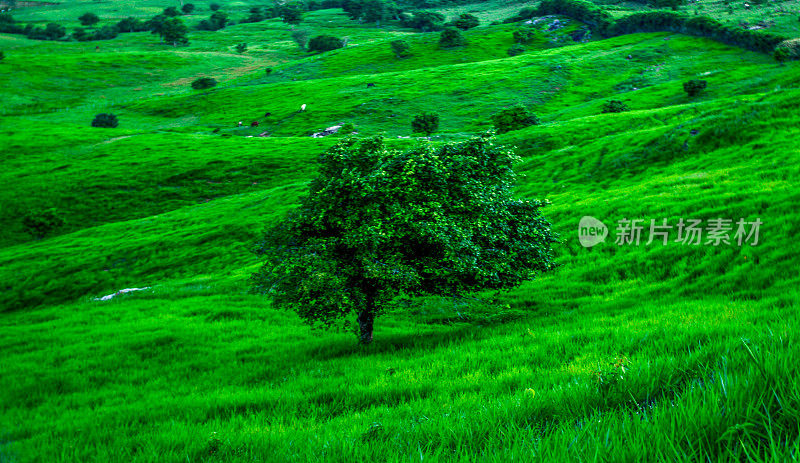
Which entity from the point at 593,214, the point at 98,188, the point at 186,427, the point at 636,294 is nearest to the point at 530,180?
the point at 593,214

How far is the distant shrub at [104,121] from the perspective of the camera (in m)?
113

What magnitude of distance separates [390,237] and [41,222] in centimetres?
7223

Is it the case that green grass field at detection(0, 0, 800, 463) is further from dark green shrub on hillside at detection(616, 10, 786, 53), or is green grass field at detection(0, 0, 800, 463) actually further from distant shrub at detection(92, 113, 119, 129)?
dark green shrub on hillside at detection(616, 10, 786, 53)

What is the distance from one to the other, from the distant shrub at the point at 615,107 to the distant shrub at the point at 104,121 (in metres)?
124

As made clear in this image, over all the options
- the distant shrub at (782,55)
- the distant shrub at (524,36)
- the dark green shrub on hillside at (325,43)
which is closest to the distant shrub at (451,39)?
the distant shrub at (524,36)

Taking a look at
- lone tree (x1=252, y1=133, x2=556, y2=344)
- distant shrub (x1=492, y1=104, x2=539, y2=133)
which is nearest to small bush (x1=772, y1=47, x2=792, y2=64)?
distant shrub (x1=492, y1=104, x2=539, y2=133)

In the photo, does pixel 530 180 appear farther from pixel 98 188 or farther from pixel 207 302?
pixel 98 188

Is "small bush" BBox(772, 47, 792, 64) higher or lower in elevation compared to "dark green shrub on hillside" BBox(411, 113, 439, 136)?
higher

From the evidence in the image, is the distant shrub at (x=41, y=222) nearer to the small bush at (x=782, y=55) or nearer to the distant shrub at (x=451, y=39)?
the small bush at (x=782, y=55)

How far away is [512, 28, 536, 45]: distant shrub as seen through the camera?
6649 inches

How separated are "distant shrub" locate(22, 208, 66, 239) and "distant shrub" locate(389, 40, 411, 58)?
13650 cm

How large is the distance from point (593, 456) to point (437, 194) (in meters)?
11.7

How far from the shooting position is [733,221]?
1677 centimetres

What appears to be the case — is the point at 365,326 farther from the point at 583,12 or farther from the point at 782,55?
the point at 583,12
